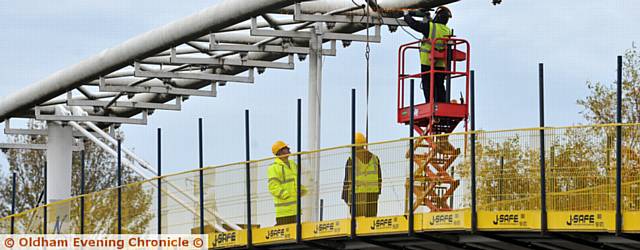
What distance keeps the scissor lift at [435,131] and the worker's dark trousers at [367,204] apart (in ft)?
2.65

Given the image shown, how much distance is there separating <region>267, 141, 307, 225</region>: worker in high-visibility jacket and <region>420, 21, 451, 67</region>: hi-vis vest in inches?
116

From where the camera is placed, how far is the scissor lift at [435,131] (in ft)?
90.3

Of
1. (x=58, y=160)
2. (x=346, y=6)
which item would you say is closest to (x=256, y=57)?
(x=346, y=6)

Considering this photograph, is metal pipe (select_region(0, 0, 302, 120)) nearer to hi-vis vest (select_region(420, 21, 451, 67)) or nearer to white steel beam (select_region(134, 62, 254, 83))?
white steel beam (select_region(134, 62, 254, 83))

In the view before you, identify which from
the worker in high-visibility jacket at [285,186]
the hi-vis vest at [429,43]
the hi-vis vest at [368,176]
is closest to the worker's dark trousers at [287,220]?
the worker in high-visibility jacket at [285,186]

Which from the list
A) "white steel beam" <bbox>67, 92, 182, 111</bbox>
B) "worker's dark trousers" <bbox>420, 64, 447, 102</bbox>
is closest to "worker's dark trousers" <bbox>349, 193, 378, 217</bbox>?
"worker's dark trousers" <bbox>420, 64, 447, 102</bbox>

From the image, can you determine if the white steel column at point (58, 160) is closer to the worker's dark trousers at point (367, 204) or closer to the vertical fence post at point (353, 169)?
the vertical fence post at point (353, 169)

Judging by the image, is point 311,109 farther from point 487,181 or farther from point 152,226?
point 487,181

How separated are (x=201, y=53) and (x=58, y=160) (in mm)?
6849

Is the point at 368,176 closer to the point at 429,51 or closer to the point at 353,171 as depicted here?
the point at 353,171

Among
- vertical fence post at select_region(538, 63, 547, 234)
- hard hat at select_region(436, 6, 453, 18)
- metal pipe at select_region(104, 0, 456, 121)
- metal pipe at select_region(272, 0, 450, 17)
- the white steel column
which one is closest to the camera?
vertical fence post at select_region(538, 63, 547, 234)

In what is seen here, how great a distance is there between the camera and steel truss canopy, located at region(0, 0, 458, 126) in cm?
3375

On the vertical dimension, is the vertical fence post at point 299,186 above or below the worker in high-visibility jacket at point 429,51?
below

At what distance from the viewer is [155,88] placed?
40000 mm
